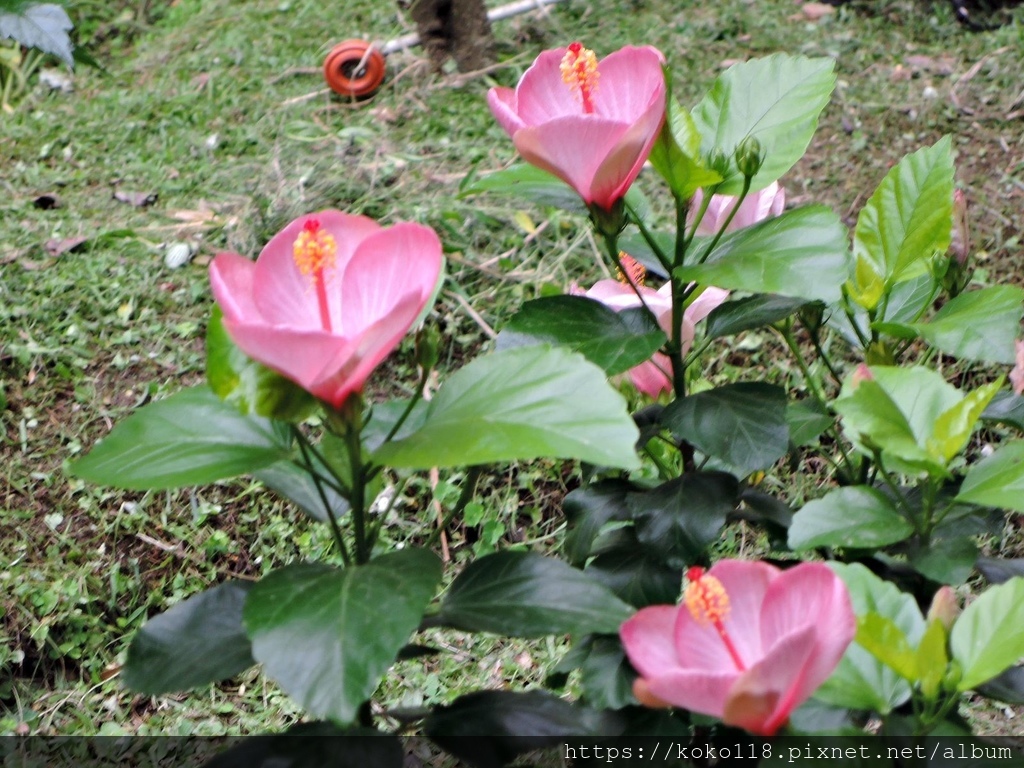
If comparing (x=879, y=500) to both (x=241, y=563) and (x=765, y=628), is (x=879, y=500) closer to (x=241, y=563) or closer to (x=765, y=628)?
(x=765, y=628)

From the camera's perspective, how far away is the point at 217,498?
1.68m

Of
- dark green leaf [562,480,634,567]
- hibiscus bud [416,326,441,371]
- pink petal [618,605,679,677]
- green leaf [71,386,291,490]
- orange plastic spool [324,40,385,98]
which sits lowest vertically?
orange plastic spool [324,40,385,98]

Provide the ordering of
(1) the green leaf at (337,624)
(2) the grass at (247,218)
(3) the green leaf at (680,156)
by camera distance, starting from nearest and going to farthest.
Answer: (1) the green leaf at (337,624) < (3) the green leaf at (680,156) < (2) the grass at (247,218)

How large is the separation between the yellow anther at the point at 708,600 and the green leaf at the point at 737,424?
0.17m

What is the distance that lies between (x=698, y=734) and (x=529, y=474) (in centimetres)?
87

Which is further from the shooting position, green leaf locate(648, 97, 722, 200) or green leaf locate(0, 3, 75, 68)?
green leaf locate(0, 3, 75, 68)

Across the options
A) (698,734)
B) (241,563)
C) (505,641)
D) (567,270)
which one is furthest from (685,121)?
(567,270)

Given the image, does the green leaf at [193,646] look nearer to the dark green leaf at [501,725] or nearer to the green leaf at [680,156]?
the dark green leaf at [501,725]

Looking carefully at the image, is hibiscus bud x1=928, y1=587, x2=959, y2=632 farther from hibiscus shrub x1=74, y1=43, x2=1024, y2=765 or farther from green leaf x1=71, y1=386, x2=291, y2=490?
green leaf x1=71, y1=386, x2=291, y2=490

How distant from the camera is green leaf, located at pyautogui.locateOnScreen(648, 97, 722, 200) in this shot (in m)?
0.76

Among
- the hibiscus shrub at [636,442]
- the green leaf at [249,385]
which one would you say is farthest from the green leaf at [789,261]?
the green leaf at [249,385]

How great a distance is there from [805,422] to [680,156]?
0.27 meters

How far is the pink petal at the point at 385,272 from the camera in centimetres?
65

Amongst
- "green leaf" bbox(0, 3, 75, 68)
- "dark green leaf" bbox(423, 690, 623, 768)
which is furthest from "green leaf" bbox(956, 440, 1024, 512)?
"green leaf" bbox(0, 3, 75, 68)
